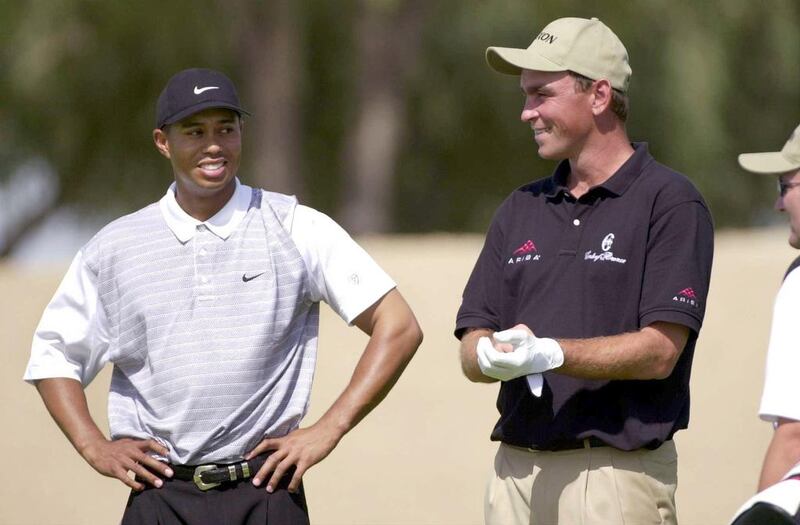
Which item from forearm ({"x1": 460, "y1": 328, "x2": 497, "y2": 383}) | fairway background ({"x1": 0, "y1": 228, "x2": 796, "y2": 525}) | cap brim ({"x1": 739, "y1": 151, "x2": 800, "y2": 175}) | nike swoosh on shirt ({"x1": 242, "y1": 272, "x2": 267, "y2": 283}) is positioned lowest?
fairway background ({"x1": 0, "y1": 228, "x2": 796, "y2": 525})

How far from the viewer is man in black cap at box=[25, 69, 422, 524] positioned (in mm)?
3871

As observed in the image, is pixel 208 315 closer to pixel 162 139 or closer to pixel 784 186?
pixel 162 139

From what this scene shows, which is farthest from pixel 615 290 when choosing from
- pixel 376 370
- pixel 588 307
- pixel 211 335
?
pixel 211 335

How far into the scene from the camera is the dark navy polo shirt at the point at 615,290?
383cm

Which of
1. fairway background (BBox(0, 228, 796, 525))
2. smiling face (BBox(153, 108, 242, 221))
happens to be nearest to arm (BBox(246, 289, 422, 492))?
smiling face (BBox(153, 108, 242, 221))

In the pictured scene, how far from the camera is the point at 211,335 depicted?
12.8 feet

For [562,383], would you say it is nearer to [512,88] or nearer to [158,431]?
[158,431]

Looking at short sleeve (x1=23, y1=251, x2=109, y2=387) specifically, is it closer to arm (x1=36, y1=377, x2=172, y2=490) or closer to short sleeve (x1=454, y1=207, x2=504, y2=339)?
arm (x1=36, y1=377, x2=172, y2=490)

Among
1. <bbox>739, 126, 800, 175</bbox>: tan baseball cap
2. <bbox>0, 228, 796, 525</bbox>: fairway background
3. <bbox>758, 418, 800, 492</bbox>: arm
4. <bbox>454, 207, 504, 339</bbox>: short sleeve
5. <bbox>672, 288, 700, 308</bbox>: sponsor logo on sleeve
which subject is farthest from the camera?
<bbox>0, 228, 796, 525</bbox>: fairway background

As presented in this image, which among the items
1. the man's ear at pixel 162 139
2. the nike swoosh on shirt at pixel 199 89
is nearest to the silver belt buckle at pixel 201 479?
the man's ear at pixel 162 139

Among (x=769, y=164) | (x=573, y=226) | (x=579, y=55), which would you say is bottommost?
(x=573, y=226)

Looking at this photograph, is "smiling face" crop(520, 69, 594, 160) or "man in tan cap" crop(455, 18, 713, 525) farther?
"smiling face" crop(520, 69, 594, 160)

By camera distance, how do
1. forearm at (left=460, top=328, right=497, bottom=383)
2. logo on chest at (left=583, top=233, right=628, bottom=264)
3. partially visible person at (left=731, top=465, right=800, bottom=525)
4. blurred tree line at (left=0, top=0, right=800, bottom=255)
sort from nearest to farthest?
partially visible person at (left=731, top=465, right=800, bottom=525)
logo on chest at (left=583, top=233, right=628, bottom=264)
forearm at (left=460, top=328, right=497, bottom=383)
blurred tree line at (left=0, top=0, right=800, bottom=255)

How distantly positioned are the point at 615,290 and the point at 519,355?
0.42 metres
